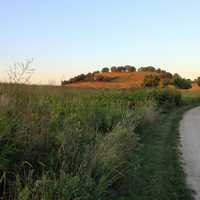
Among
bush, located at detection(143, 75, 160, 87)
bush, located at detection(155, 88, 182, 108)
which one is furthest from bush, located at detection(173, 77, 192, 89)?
bush, located at detection(155, 88, 182, 108)

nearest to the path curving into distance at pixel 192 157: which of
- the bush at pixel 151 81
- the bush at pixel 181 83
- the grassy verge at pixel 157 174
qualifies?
the grassy verge at pixel 157 174

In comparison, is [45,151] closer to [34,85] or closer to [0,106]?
[0,106]

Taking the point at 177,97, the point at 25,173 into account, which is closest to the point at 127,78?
the point at 177,97

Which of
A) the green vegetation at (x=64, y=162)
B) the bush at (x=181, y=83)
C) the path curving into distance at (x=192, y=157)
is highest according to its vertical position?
the bush at (x=181, y=83)

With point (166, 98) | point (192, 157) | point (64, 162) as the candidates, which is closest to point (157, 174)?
point (192, 157)

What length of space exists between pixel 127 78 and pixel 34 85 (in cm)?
7339

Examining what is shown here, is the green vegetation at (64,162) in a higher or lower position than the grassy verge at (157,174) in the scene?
higher

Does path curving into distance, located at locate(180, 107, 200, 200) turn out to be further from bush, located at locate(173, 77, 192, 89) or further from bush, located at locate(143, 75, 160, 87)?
bush, located at locate(143, 75, 160, 87)

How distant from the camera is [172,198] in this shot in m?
4.81

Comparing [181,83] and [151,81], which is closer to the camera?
[151,81]

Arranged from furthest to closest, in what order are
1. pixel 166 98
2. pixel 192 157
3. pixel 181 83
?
pixel 181 83 < pixel 166 98 < pixel 192 157

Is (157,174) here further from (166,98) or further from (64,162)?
(166,98)

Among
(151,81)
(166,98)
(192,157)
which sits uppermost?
(151,81)

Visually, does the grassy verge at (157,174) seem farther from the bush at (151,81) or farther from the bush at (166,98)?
the bush at (151,81)
